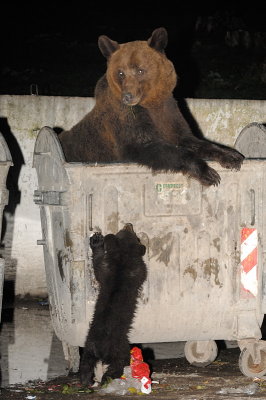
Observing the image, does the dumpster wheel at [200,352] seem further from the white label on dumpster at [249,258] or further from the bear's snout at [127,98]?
the bear's snout at [127,98]

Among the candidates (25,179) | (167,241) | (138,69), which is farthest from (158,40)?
(25,179)

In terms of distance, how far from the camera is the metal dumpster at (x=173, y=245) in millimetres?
5180

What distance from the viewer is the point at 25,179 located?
886cm

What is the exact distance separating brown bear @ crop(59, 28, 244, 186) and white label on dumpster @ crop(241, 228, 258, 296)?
24.0 inches

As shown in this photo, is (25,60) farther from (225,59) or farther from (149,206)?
(149,206)

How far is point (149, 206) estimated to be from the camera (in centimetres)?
527

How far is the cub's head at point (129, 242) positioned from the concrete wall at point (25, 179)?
373 centimetres

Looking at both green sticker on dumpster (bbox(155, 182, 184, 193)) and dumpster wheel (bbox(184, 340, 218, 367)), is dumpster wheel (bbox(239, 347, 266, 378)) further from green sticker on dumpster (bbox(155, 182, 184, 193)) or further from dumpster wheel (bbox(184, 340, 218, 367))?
green sticker on dumpster (bbox(155, 182, 184, 193))

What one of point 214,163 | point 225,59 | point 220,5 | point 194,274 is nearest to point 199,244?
point 194,274

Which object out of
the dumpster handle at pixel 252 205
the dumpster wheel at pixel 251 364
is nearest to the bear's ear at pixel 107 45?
the dumpster handle at pixel 252 205

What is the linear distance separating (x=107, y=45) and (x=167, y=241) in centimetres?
180

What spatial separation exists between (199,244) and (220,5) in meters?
18.8

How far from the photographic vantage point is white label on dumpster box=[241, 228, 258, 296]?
17.9 ft

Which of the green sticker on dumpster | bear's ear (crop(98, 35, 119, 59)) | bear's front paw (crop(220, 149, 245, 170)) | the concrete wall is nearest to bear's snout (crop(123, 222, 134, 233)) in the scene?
the green sticker on dumpster
